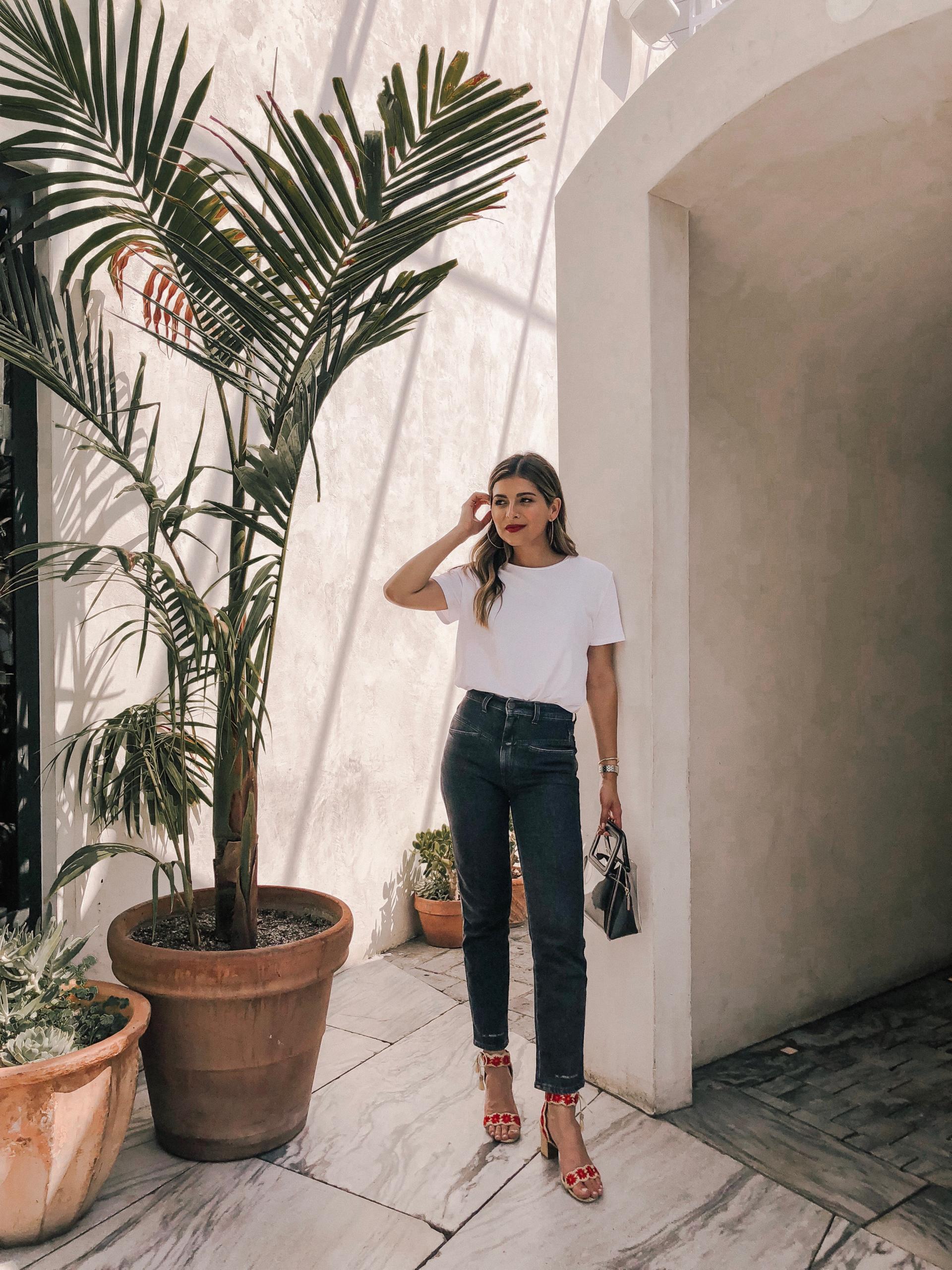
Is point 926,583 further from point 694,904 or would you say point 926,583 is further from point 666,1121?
point 666,1121

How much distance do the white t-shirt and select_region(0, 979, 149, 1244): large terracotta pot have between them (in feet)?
3.86

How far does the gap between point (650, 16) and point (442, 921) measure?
501 cm

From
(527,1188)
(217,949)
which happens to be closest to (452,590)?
(217,949)

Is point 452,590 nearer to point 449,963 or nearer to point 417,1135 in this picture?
point 417,1135

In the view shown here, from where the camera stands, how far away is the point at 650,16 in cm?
558

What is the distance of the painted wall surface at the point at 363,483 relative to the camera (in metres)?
3.03

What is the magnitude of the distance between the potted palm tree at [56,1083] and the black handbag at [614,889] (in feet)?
3.82

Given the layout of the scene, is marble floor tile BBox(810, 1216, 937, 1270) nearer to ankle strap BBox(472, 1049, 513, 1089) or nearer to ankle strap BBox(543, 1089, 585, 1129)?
ankle strap BBox(543, 1089, 585, 1129)

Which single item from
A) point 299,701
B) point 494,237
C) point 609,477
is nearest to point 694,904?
point 609,477

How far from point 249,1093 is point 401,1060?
2.36ft

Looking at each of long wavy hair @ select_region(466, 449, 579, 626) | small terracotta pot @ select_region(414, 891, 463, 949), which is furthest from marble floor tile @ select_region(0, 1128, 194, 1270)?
small terracotta pot @ select_region(414, 891, 463, 949)

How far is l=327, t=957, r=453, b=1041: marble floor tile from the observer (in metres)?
3.37

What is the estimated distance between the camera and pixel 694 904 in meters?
3.04

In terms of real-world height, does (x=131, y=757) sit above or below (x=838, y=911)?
above
